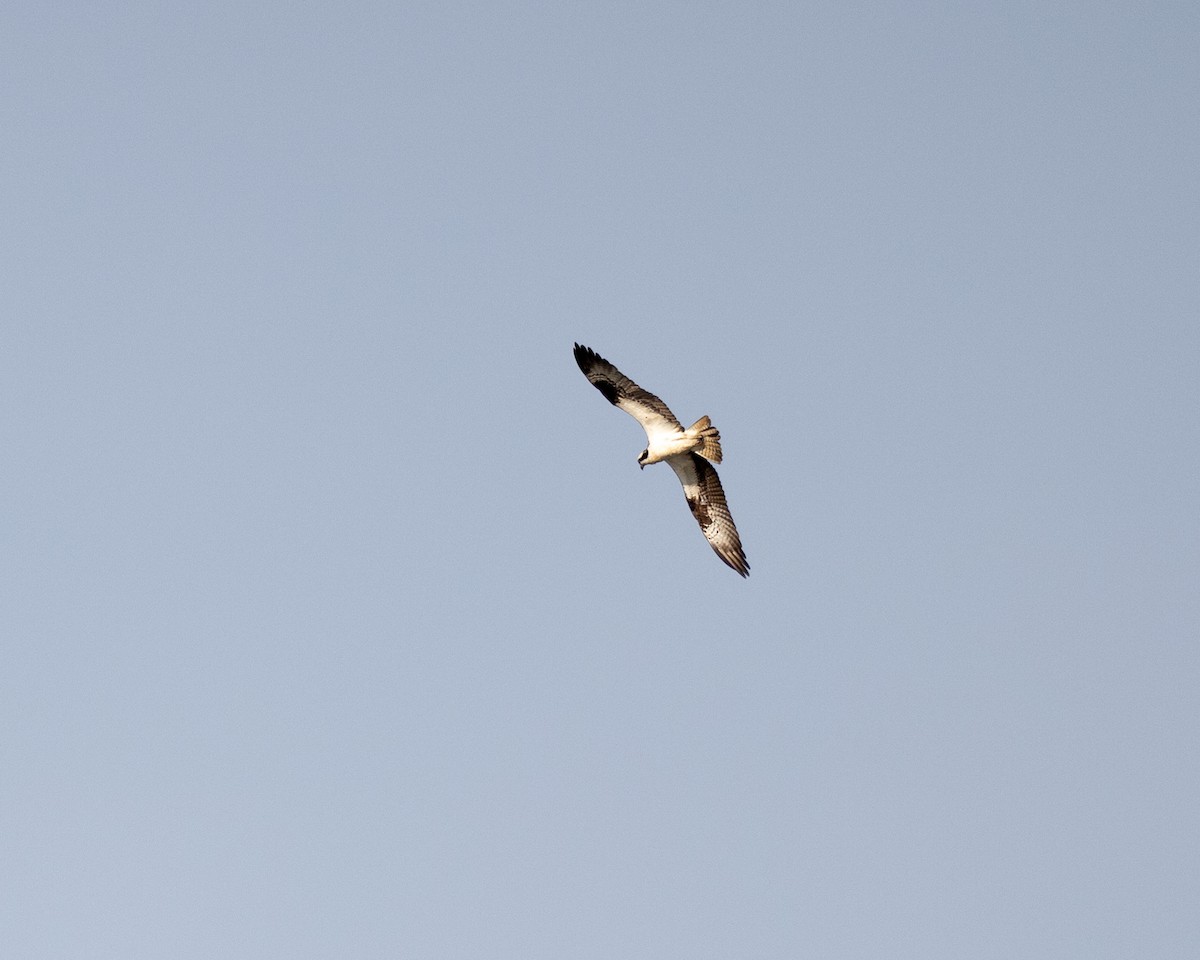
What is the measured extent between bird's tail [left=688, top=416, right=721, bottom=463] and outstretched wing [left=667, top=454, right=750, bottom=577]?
3319 millimetres

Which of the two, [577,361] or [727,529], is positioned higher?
[577,361]

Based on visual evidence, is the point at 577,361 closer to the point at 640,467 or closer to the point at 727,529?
the point at 640,467

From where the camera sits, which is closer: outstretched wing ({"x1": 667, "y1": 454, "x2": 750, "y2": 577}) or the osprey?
the osprey

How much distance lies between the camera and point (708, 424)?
50.6m

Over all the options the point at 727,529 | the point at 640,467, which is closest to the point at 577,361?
the point at 640,467

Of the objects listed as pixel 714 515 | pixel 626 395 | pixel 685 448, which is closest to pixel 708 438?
pixel 685 448

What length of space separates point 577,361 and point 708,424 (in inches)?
184

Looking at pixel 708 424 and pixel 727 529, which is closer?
pixel 708 424

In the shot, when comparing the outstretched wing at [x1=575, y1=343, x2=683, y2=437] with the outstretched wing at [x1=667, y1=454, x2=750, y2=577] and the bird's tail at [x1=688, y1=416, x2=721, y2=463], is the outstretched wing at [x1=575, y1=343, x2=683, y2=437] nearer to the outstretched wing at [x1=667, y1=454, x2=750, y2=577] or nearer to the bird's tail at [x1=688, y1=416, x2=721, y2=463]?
the bird's tail at [x1=688, y1=416, x2=721, y2=463]

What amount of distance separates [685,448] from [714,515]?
4655 millimetres

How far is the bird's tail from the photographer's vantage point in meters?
50.6

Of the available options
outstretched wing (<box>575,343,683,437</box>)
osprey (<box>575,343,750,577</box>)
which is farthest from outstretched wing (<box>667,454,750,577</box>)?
outstretched wing (<box>575,343,683,437</box>)

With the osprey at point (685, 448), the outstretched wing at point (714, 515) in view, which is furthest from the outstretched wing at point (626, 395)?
the outstretched wing at point (714, 515)

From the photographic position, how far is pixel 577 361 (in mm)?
52469
